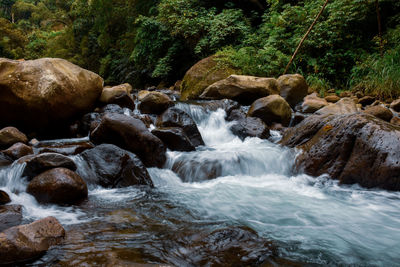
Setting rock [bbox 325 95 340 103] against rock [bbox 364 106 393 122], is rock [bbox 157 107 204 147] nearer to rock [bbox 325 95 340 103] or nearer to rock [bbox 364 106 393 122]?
rock [bbox 364 106 393 122]

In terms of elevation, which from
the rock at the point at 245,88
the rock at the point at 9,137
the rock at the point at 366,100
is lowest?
the rock at the point at 9,137

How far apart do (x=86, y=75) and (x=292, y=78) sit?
20.5ft

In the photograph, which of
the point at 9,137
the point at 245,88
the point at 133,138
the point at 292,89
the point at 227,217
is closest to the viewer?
the point at 227,217

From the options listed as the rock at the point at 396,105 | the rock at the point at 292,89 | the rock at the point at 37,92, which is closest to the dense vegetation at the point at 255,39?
the rock at the point at 396,105

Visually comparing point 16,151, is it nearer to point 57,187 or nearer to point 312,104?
point 57,187

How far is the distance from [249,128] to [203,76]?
4322 mm

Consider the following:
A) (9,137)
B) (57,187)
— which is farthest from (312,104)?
(9,137)

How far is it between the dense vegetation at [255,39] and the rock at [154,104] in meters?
4.21

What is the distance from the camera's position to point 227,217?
11.7 ft

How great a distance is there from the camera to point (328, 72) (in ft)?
35.2

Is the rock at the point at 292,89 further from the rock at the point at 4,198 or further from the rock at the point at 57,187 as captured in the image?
the rock at the point at 4,198

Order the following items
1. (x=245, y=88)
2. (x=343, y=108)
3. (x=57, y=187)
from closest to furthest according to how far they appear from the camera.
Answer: (x=57, y=187) < (x=343, y=108) < (x=245, y=88)

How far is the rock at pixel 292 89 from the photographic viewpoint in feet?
30.5

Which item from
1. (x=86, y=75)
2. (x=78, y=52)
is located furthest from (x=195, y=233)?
(x=78, y=52)
